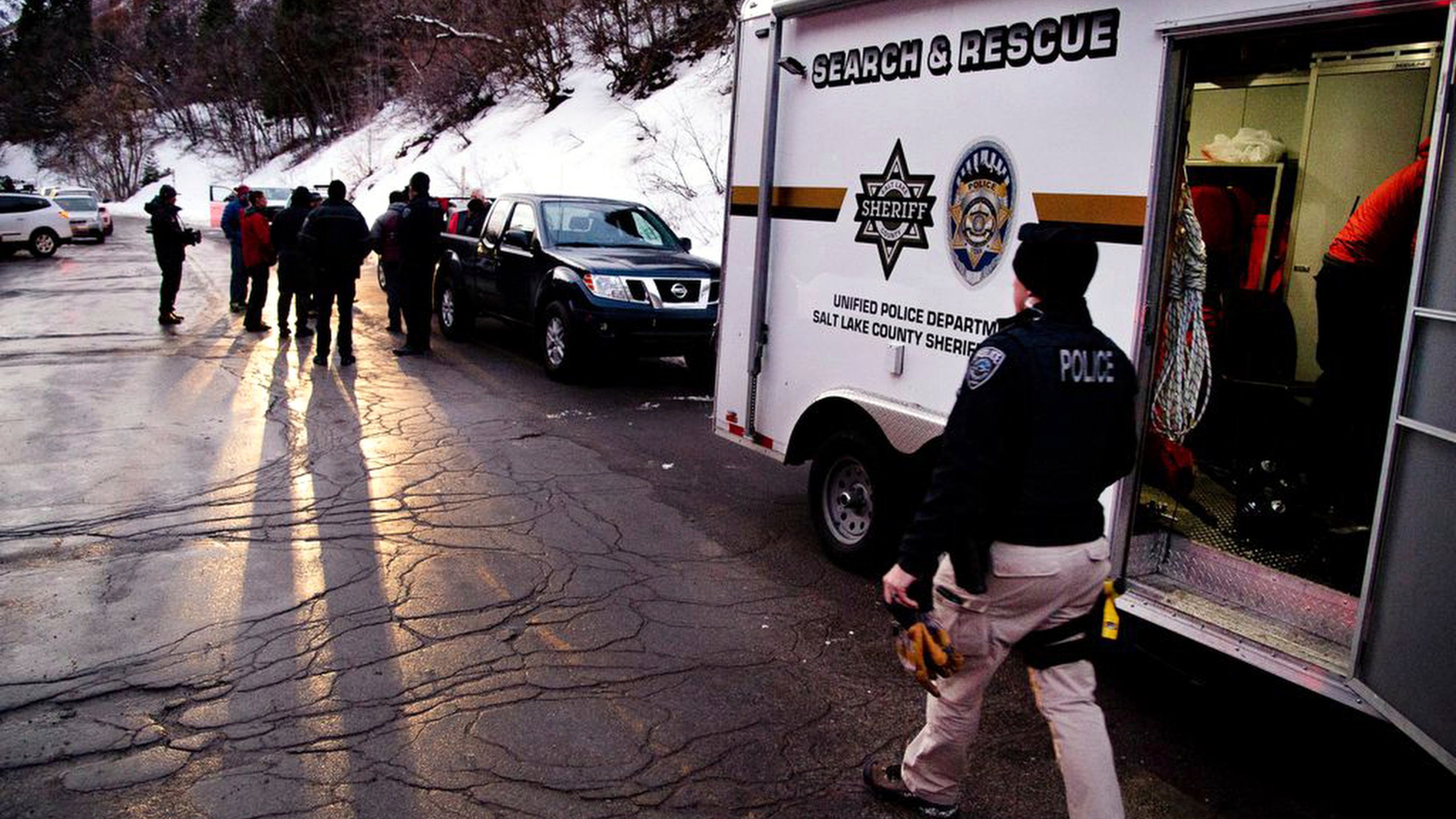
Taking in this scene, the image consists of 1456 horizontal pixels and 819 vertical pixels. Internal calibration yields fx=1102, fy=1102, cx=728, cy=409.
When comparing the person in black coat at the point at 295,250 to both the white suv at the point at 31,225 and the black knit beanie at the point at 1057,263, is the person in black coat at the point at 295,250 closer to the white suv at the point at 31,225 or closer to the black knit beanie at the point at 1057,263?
the black knit beanie at the point at 1057,263

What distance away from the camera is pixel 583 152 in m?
30.0

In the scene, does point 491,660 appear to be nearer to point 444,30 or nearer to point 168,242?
point 168,242

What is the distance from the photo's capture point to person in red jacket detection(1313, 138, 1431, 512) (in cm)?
465

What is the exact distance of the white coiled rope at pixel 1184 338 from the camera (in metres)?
4.36

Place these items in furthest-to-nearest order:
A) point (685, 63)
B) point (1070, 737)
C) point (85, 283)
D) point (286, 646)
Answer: point (685, 63), point (85, 283), point (286, 646), point (1070, 737)

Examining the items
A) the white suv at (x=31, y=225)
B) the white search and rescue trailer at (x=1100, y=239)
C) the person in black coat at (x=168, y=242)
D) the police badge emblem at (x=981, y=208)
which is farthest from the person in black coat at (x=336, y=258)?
the white suv at (x=31, y=225)

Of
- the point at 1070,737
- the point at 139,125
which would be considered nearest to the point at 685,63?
the point at 1070,737

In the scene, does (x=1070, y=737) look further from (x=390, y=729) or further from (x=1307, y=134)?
(x=1307, y=134)

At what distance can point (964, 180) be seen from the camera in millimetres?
4785

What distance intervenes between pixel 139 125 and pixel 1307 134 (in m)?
75.8

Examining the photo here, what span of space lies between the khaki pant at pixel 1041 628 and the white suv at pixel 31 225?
30220 mm

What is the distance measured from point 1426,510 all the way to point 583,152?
93.2 ft

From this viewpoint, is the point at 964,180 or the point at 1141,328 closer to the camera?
the point at 1141,328

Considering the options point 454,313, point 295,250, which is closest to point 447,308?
point 454,313
